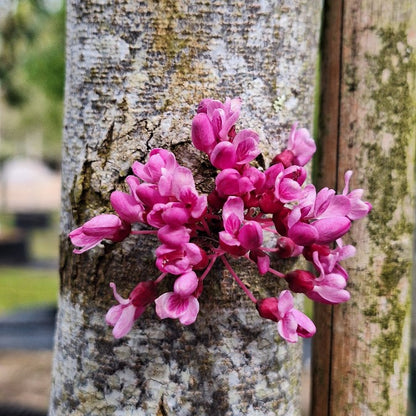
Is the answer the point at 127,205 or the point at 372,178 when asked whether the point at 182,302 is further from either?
the point at 372,178

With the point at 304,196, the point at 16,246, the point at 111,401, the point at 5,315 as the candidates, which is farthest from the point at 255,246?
the point at 16,246

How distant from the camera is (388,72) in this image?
5.61 feet

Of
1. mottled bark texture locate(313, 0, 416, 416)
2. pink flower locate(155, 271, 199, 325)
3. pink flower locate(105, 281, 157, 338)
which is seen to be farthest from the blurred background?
pink flower locate(155, 271, 199, 325)

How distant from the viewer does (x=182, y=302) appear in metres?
1.23

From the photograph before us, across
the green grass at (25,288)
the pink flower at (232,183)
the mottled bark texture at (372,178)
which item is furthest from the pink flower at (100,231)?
the green grass at (25,288)

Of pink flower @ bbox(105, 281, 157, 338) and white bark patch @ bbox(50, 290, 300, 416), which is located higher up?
pink flower @ bbox(105, 281, 157, 338)

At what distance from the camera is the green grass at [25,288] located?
1080cm

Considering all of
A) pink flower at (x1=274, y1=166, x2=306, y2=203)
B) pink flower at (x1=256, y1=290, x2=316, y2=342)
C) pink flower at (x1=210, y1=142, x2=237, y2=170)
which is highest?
pink flower at (x1=210, y1=142, x2=237, y2=170)

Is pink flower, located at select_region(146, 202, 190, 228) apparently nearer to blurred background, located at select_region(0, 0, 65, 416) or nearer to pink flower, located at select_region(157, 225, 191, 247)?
pink flower, located at select_region(157, 225, 191, 247)

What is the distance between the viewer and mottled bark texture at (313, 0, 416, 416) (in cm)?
171

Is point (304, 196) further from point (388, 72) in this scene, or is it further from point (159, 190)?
point (388, 72)

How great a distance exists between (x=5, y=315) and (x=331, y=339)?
7.96m

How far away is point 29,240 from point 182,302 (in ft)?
46.5

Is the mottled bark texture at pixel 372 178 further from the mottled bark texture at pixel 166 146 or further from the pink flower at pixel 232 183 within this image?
the pink flower at pixel 232 183
